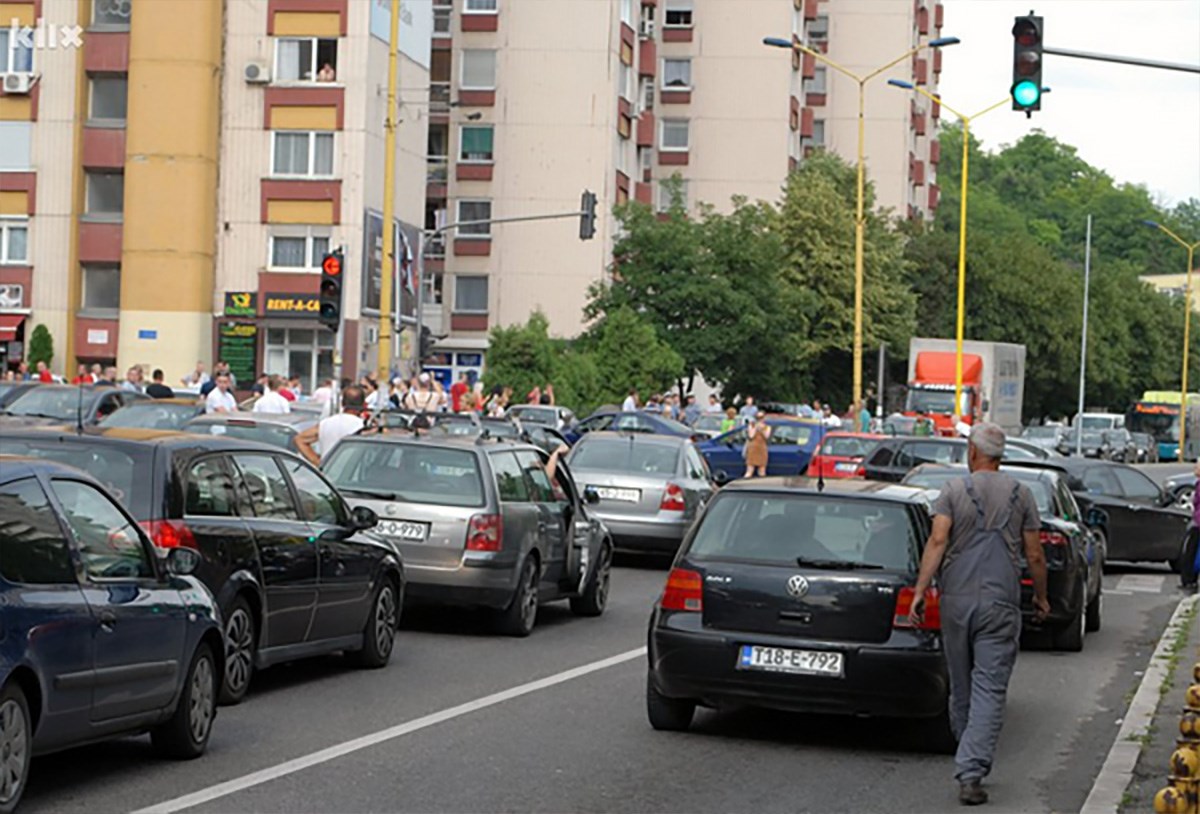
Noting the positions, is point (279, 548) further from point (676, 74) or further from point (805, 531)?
point (676, 74)

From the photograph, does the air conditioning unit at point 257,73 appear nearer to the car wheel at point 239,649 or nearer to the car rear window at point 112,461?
the car wheel at point 239,649

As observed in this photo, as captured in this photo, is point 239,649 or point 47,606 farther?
point 239,649

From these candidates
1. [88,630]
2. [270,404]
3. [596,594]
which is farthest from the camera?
[270,404]

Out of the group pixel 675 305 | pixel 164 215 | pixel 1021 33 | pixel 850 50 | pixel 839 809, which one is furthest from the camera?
pixel 850 50

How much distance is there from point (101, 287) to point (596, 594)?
4834 cm

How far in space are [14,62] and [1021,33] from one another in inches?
1847

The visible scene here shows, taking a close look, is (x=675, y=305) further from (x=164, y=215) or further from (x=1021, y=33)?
(x=1021, y=33)

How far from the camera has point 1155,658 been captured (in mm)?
17766

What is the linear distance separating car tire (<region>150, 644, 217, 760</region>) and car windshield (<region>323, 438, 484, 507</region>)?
240 inches

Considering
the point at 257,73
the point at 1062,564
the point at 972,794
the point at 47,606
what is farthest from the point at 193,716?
the point at 257,73

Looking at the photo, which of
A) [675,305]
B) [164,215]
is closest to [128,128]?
[164,215]

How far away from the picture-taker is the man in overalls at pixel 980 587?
33.9 ft

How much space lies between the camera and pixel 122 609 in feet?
31.6

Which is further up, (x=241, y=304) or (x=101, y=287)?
(x=101, y=287)
